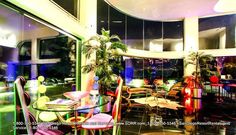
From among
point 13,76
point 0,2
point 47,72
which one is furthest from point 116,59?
point 0,2

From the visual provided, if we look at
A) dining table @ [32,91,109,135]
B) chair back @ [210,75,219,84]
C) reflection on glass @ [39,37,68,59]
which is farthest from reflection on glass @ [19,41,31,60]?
chair back @ [210,75,219,84]

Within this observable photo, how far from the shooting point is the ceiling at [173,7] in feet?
20.9

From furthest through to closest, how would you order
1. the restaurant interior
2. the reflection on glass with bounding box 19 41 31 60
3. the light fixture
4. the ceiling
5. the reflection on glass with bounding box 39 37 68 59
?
the ceiling, the light fixture, the reflection on glass with bounding box 39 37 68 59, the reflection on glass with bounding box 19 41 31 60, the restaurant interior

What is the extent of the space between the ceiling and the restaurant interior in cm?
4

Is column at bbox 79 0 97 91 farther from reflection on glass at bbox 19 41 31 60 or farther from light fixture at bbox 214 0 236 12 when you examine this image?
light fixture at bbox 214 0 236 12

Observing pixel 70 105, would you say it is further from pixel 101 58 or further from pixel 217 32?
pixel 217 32

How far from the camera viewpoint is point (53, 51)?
3.92 m

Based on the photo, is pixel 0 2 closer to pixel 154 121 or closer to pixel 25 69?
pixel 25 69

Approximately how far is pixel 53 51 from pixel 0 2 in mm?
1688

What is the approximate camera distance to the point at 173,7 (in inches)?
276

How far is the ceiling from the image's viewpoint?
6.36 metres

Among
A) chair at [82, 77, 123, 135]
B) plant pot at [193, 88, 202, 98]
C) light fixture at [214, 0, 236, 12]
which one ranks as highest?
light fixture at [214, 0, 236, 12]

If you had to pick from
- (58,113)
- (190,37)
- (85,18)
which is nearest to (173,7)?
(190,37)

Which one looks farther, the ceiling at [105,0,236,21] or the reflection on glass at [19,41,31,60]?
the ceiling at [105,0,236,21]
